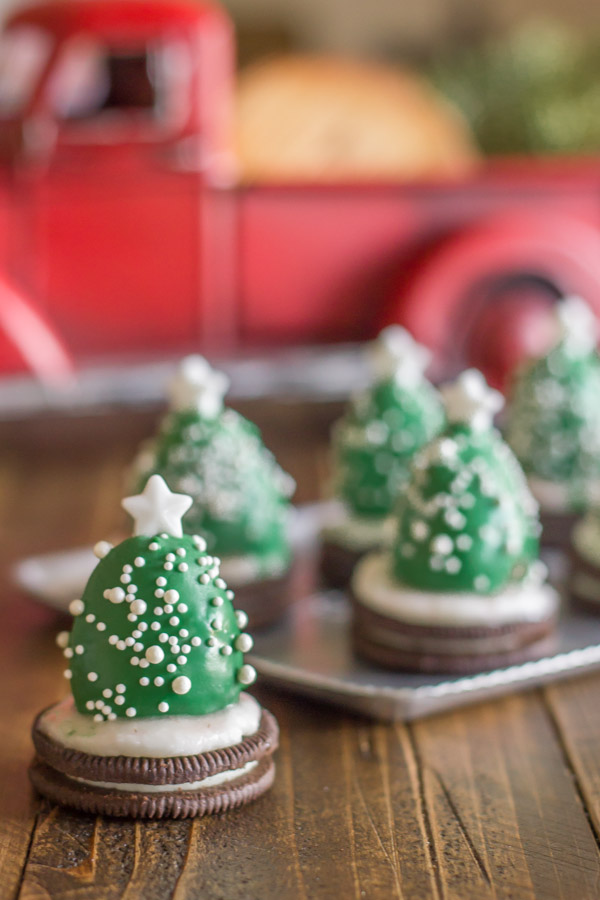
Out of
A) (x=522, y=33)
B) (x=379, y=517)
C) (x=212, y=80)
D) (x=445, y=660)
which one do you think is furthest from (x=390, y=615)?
(x=522, y=33)

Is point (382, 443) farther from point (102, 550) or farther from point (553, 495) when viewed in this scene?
point (102, 550)

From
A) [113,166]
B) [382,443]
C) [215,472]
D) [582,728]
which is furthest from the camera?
[113,166]

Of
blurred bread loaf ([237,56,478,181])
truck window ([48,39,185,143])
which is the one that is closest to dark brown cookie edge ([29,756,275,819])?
truck window ([48,39,185,143])

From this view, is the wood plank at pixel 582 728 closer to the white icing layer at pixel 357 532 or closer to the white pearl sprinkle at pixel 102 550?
the white icing layer at pixel 357 532

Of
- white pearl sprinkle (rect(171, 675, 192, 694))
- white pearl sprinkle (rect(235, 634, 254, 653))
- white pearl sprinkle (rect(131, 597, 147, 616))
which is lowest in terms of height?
white pearl sprinkle (rect(171, 675, 192, 694))

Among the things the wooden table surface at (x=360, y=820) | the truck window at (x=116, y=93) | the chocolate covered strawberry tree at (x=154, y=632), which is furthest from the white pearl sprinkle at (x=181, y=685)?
the truck window at (x=116, y=93)

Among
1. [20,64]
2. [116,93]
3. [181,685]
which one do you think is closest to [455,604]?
[181,685]

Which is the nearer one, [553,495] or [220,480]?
[220,480]

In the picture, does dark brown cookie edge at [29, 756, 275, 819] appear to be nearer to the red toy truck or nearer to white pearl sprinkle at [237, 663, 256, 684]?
white pearl sprinkle at [237, 663, 256, 684]
